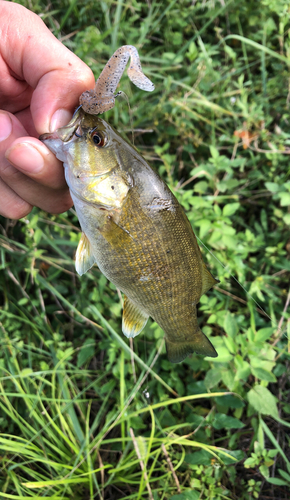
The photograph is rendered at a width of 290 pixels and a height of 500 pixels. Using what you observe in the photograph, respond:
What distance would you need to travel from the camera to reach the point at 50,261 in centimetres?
259

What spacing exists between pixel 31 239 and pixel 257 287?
5.69 feet

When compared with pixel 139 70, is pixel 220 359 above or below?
below

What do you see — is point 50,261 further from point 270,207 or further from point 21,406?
point 270,207

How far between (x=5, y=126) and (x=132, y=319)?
1.20m

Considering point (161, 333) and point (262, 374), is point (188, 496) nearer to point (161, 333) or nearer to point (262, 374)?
point (262, 374)

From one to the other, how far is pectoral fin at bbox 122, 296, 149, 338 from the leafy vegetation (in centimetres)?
60

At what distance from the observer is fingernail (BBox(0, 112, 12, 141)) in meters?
1.63

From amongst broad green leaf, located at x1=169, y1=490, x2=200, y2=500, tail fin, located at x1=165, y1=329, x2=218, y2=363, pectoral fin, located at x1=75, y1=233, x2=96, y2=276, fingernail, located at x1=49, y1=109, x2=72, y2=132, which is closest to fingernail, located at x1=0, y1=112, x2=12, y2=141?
fingernail, located at x1=49, y1=109, x2=72, y2=132

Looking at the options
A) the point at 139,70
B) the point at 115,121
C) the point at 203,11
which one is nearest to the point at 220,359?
the point at 139,70

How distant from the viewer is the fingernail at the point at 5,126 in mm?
1627

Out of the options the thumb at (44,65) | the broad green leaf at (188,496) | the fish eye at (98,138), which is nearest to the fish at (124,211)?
the fish eye at (98,138)

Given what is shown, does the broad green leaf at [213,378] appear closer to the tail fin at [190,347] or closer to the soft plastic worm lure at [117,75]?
the tail fin at [190,347]

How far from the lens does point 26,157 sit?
1.48 metres

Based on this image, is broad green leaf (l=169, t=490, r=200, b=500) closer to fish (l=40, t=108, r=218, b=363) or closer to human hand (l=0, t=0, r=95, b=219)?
fish (l=40, t=108, r=218, b=363)
